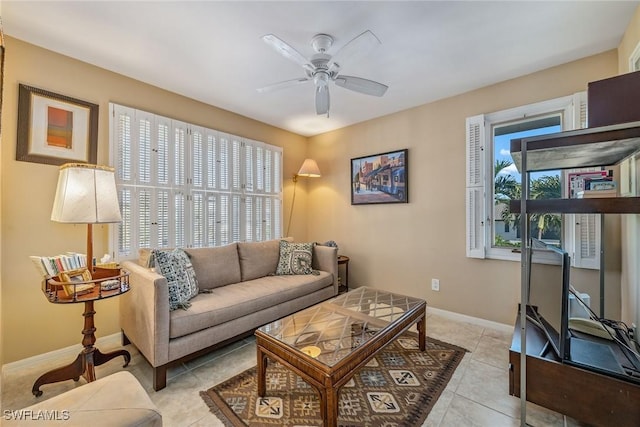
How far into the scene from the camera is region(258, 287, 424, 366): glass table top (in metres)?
1.52

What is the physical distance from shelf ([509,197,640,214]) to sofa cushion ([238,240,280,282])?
256cm

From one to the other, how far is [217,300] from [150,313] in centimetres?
51

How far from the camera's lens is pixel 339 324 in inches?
71.7

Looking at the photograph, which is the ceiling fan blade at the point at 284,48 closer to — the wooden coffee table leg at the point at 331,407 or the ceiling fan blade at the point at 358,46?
the ceiling fan blade at the point at 358,46

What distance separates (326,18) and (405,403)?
2.58m

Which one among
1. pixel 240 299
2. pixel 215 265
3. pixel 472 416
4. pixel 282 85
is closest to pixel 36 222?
pixel 215 265

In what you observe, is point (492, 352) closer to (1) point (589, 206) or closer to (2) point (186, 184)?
(1) point (589, 206)

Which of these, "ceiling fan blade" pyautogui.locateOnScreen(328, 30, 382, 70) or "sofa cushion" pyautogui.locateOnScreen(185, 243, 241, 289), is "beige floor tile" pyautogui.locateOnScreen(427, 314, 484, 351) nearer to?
"sofa cushion" pyautogui.locateOnScreen(185, 243, 241, 289)

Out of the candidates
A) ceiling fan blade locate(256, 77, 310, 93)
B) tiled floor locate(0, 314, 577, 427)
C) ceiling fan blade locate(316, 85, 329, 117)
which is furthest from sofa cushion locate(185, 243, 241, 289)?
ceiling fan blade locate(316, 85, 329, 117)

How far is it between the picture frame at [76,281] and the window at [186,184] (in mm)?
731

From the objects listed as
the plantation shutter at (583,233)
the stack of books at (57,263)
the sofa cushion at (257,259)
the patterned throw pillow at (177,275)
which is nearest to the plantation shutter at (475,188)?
the plantation shutter at (583,233)

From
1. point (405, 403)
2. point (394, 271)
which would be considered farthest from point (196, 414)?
point (394, 271)

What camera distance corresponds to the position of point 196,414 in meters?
1.57

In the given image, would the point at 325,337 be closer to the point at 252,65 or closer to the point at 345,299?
the point at 345,299
